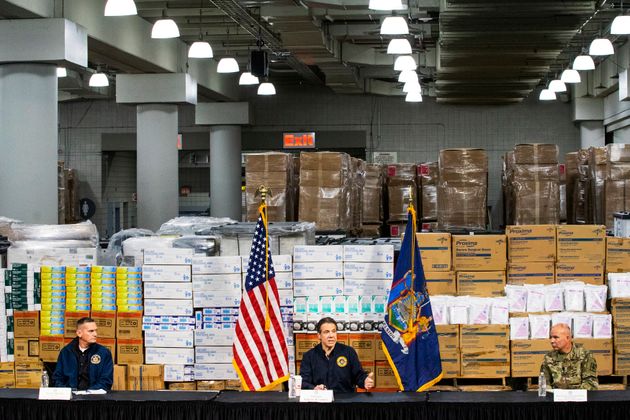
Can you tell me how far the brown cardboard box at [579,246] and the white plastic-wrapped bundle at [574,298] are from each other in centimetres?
40

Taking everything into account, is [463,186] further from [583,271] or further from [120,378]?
[120,378]

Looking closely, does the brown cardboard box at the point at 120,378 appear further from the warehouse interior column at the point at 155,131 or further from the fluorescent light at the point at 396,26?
the warehouse interior column at the point at 155,131

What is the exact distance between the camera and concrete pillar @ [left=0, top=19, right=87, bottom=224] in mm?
14922

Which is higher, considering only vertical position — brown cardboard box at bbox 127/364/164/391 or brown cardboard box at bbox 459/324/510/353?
brown cardboard box at bbox 459/324/510/353

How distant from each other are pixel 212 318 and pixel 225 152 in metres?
19.8

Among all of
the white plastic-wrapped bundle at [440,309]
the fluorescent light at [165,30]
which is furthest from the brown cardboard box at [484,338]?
the fluorescent light at [165,30]

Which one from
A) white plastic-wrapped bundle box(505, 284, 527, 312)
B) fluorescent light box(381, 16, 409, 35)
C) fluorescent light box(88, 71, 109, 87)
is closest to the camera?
white plastic-wrapped bundle box(505, 284, 527, 312)

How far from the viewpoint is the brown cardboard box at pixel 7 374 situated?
420 inches

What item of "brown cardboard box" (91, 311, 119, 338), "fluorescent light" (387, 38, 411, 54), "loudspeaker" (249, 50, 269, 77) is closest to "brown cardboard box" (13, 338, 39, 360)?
"brown cardboard box" (91, 311, 119, 338)

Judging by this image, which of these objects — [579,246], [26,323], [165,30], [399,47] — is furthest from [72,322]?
[399,47]

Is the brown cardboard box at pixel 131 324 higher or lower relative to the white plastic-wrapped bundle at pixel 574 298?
lower

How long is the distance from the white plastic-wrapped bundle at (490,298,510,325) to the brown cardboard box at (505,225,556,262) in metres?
0.58

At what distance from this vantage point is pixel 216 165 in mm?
29984

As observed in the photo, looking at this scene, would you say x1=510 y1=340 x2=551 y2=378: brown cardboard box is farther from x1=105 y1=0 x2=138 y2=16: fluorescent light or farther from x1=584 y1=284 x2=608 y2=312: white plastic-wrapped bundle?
x1=105 y1=0 x2=138 y2=16: fluorescent light
